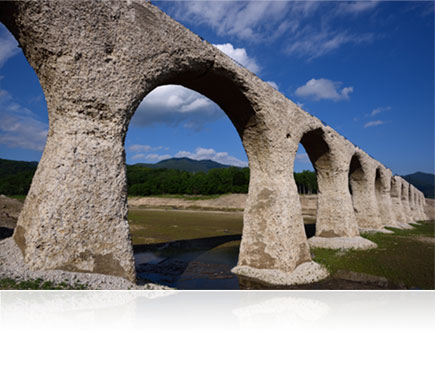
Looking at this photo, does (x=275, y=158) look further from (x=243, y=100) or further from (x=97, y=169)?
(x=97, y=169)

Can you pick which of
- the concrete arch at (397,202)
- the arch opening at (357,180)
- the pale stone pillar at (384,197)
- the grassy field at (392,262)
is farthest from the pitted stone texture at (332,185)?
the concrete arch at (397,202)

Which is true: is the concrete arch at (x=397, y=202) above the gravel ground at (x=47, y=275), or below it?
above

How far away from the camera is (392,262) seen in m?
8.64

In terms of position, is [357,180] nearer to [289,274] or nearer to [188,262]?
[289,274]

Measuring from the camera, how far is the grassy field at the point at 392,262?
6920 millimetres

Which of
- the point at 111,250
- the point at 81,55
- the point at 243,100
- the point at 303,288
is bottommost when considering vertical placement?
the point at 303,288

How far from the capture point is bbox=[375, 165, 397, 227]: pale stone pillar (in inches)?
733

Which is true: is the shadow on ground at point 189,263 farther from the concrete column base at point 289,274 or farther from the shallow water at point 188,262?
the concrete column base at point 289,274

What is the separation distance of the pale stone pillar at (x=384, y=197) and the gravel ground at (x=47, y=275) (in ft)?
62.0

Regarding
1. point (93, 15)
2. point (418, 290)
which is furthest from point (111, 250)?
point (418, 290)

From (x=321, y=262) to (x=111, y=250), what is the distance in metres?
6.41

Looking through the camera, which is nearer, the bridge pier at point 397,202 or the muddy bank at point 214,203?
the bridge pier at point 397,202

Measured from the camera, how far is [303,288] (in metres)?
6.25

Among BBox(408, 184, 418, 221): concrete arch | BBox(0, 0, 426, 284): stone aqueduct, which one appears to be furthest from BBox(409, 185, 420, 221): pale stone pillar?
BBox(0, 0, 426, 284): stone aqueduct
